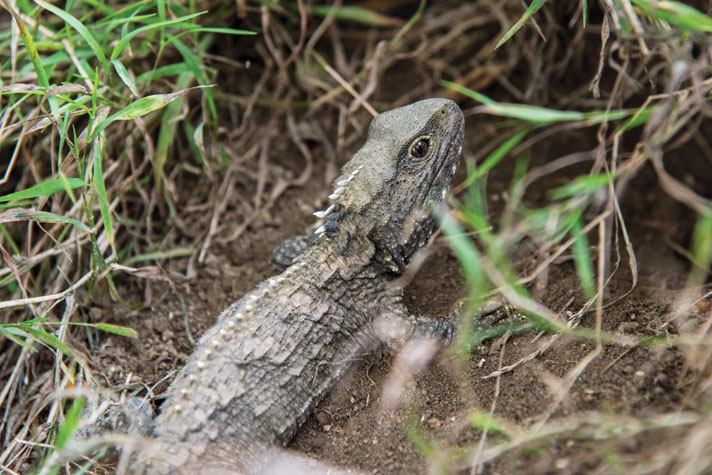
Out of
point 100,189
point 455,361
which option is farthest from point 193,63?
point 455,361

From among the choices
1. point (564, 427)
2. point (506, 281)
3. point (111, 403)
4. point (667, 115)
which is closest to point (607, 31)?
point (667, 115)

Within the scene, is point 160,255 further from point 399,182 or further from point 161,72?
point 399,182

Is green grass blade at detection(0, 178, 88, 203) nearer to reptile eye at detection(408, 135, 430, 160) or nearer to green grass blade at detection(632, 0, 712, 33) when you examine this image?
A: reptile eye at detection(408, 135, 430, 160)

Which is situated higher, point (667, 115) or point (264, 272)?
point (667, 115)

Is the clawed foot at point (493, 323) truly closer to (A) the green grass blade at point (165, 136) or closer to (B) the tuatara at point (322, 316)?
(B) the tuatara at point (322, 316)

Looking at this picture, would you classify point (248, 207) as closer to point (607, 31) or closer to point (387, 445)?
point (387, 445)

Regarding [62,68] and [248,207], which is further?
[248,207]

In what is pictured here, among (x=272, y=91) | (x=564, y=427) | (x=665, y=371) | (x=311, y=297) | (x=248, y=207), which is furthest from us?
(x=272, y=91)

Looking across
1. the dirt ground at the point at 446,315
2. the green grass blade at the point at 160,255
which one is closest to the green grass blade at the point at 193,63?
the dirt ground at the point at 446,315
